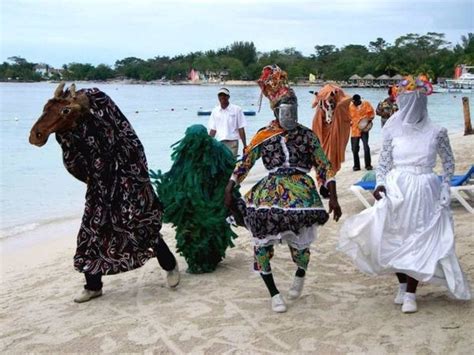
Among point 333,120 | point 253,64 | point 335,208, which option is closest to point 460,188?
point 333,120

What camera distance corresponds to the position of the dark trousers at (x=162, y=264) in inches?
225

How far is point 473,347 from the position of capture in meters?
4.30

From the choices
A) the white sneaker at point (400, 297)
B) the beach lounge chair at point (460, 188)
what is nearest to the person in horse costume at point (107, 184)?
the white sneaker at point (400, 297)

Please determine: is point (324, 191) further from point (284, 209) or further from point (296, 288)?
point (296, 288)

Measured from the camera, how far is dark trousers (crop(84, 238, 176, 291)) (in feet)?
18.8

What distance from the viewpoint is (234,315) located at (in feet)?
16.9

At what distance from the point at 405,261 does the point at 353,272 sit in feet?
4.99

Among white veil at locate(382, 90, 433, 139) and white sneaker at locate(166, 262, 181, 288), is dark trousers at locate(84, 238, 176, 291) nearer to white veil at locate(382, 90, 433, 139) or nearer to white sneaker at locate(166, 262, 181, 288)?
white sneaker at locate(166, 262, 181, 288)

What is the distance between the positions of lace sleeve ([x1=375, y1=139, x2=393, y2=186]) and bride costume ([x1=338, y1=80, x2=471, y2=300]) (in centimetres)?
3

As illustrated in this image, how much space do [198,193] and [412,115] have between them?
216 centimetres

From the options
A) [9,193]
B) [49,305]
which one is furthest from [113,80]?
[49,305]

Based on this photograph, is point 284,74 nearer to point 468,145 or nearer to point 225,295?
point 225,295

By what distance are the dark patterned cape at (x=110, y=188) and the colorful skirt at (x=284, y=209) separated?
108 cm

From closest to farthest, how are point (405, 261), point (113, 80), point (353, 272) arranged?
point (405, 261) < point (353, 272) < point (113, 80)
